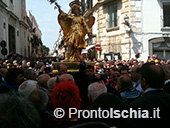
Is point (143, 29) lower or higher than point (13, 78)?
higher

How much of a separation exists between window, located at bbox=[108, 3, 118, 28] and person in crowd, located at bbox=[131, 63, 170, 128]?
56.5 feet

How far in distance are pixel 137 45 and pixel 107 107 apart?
15.9 meters

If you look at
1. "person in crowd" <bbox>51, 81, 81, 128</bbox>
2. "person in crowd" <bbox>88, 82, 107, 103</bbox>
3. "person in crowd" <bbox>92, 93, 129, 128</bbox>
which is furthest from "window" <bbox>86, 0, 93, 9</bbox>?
"person in crowd" <bbox>92, 93, 129, 128</bbox>

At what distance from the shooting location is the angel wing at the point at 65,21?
948 centimetres

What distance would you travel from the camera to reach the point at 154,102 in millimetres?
2426

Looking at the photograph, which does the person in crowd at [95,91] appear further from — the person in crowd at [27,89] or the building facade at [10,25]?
the building facade at [10,25]

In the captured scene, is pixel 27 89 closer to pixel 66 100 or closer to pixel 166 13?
pixel 66 100

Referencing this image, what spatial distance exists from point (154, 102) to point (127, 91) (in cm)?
143

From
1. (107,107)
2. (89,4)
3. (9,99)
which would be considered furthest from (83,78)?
(89,4)

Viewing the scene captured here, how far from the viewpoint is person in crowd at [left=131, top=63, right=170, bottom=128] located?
236 centimetres

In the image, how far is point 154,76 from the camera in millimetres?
2666

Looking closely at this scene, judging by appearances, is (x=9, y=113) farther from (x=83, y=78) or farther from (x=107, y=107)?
(x=83, y=78)

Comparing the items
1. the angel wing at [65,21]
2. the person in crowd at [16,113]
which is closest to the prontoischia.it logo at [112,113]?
the person in crowd at [16,113]

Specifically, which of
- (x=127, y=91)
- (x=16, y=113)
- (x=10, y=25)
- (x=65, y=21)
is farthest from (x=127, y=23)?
(x=16, y=113)
